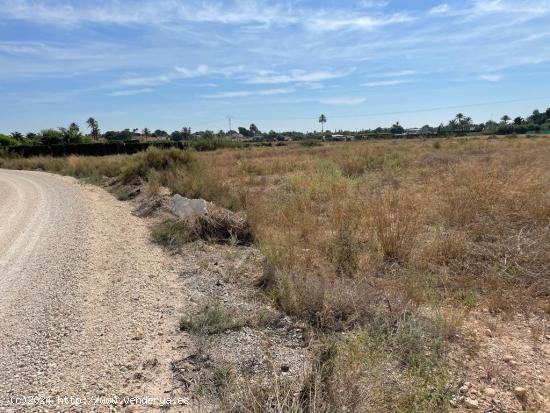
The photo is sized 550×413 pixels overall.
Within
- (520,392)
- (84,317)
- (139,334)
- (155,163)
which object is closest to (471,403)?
(520,392)

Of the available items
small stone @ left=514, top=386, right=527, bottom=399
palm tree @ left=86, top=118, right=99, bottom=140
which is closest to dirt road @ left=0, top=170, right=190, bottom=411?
small stone @ left=514, top=386, right=527, bottom=399

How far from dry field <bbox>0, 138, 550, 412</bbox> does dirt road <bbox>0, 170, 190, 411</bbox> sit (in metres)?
1.05

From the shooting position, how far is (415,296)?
4883 millimetres

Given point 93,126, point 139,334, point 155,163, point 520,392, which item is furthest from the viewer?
point 93,126

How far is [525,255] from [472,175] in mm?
4062

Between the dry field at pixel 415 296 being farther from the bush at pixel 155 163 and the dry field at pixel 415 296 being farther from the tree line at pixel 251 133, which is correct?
the tree line at pixel 251 133

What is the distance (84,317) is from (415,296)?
3.73 meters

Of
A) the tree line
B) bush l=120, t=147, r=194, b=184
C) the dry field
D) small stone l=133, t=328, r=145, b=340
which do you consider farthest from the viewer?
the tree line

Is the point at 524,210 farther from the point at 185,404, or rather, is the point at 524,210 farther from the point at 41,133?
the point at 41,133

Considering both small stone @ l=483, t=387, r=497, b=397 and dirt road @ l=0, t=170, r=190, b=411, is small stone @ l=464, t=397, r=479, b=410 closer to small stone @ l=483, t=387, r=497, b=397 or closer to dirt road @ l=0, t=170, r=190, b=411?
small stone @ l=483, t=387, r=497, b=397

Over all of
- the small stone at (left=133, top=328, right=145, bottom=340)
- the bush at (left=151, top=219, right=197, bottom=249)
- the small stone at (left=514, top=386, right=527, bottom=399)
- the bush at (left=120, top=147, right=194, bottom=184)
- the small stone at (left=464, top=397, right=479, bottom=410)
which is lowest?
the small stone at (left=514, top=386, right=527, bottom=399)

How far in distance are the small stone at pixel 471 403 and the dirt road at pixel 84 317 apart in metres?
2.15

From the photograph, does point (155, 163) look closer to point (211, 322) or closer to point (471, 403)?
point (211, 322)

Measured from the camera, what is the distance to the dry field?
3.16 metres
